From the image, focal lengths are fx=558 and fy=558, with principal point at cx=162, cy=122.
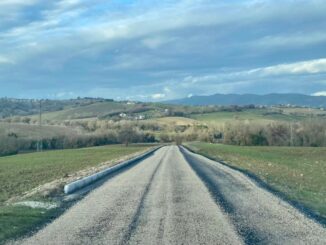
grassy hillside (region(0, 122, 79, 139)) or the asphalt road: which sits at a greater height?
grassy hillside (region(0, 122, 79, 139))

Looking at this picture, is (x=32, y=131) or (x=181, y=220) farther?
(x=32, y=131)

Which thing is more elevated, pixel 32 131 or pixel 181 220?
pixel 32 131

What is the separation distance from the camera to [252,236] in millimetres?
12844

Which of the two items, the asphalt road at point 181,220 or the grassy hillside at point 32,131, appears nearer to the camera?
the asphalt road at point 181,220

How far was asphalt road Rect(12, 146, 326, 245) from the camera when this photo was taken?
12.6 metres

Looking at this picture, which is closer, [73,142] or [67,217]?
[67,217]

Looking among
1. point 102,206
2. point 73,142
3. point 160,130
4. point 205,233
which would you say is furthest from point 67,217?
point 160,130

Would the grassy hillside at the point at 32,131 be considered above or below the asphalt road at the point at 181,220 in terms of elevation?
above

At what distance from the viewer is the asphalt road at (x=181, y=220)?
41.4ft

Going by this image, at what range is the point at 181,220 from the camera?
15234mm

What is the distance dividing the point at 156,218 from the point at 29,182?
60.8ft

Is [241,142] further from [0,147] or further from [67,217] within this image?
[67,217]

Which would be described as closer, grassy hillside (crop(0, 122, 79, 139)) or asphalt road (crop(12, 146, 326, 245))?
asphalt road (crop(12, 146, 326, 245))

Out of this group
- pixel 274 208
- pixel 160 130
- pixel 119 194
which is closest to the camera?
pixel 274 208
